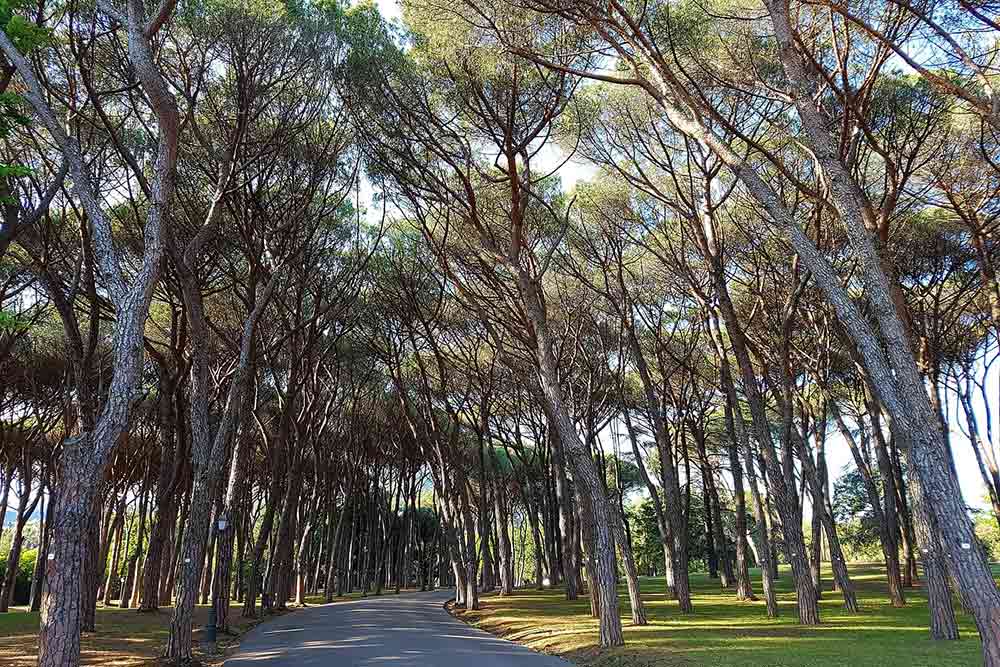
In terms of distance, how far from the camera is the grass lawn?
7720 mm

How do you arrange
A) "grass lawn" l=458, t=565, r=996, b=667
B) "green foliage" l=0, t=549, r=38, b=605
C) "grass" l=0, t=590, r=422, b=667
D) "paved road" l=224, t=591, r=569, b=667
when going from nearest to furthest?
1. "grass lawn" l=458, t=565, r=996, b=667
2. "paved road" l=224, t=591, r=569, b=667
3. "grass" l=0, t=590, r=422, b=667
4. "green foliage" l=0, t=549, r=38, b=605

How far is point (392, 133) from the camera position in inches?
512

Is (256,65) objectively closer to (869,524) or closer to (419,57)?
(419,57)

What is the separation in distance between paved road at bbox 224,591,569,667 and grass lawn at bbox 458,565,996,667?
2.66 feet

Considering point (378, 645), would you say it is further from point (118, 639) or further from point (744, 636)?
point (744, 636)

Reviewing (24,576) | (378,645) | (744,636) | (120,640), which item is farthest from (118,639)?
(24,576)

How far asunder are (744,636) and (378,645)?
5.24 metres

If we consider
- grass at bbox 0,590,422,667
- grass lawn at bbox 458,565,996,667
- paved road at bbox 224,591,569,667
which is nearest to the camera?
grass lawn at bbox 458,565,996,667

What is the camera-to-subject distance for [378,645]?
10.1 meters

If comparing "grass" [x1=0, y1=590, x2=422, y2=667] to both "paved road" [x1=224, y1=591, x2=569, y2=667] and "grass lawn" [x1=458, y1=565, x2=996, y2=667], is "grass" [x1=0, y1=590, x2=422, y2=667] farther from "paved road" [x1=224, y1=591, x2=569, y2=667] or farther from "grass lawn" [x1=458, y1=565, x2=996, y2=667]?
"grass lawn" [x1=458, y1=565, x2=996, y2=667]

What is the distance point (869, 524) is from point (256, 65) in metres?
33.1

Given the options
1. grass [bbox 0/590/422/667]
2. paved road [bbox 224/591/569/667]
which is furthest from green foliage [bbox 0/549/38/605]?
paved road [bbox 224/591/569/667]

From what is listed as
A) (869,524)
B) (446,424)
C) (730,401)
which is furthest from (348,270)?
(869,524)

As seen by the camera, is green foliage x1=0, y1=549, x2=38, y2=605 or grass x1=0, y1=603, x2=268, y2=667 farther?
green foliage x1=0, y1=549, x2=38, y2=605
